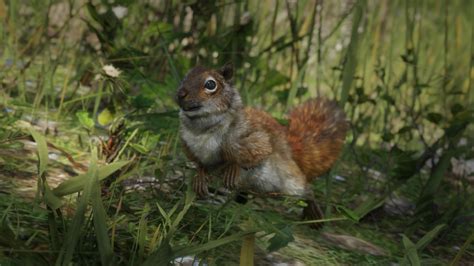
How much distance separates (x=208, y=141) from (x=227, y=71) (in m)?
0.34

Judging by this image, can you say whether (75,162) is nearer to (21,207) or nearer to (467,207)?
(21,207)

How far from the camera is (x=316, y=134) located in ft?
10.9

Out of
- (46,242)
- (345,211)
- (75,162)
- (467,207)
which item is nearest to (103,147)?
(75,162)

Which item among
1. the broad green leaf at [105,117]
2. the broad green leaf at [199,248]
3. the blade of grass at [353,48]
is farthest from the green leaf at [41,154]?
the blade of grass at [353,48]

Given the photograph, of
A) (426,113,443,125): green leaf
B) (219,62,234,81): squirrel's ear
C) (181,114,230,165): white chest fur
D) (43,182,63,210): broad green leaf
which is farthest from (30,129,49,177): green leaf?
(426,113,443,125): green leaf

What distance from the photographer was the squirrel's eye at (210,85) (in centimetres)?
275

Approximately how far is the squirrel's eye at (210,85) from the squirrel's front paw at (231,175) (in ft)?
1.07

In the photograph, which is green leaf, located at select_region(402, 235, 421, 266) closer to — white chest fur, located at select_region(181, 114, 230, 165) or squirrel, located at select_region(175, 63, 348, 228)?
squirrel, located at select_region(175, 63, 348, 228)

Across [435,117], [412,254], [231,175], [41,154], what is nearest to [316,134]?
[435,117]

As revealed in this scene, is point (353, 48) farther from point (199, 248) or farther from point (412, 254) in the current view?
point (199, 248)

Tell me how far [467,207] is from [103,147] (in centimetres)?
192

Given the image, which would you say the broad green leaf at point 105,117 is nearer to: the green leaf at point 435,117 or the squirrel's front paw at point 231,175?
the squirrel's front paw at point 231,175

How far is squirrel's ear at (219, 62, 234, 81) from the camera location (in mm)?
2881

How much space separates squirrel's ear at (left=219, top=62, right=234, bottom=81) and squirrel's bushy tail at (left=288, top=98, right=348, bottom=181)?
537 mm
